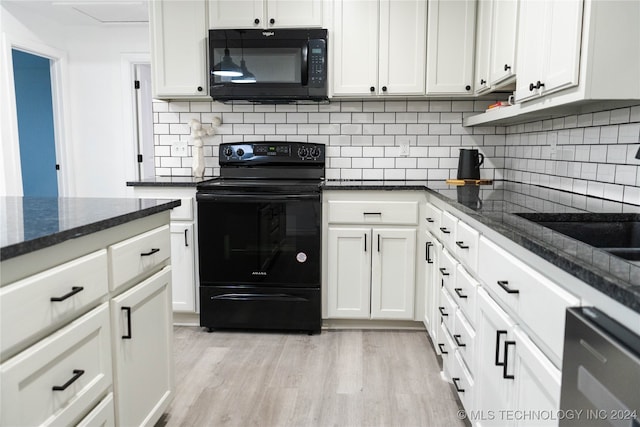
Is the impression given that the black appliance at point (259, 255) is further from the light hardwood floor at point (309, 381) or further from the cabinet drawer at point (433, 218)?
the cabinet drawer at point (433, 218)

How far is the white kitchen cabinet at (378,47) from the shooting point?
3033 mm

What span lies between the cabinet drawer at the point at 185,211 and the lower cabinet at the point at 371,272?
86cm

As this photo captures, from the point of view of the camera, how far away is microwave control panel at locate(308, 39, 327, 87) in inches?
119

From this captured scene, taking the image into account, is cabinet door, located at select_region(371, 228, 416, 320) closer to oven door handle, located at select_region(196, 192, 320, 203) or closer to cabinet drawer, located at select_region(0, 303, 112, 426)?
oven door handle, located at select_region(196, 192, 320, 203)

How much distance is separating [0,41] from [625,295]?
4898 mm

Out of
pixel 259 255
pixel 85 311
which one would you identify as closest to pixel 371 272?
pixel 259 255

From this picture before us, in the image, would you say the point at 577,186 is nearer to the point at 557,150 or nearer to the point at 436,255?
the point at 557,150

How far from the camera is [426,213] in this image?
2891 millimetres

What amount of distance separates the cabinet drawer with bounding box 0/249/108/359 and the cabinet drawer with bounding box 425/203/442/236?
166cm

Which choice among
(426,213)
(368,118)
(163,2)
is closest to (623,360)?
(426,213)

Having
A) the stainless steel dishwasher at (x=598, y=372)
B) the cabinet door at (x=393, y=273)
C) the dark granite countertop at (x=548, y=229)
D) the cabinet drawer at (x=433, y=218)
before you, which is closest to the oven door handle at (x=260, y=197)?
the dark granite countertop at (x=548, y=229)

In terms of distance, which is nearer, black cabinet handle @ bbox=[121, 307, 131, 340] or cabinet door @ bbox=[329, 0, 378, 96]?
black cabinet handle @ bbox=[121, 307, 131, 340]

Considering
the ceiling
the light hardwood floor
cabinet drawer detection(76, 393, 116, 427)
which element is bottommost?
the light hardwood floor

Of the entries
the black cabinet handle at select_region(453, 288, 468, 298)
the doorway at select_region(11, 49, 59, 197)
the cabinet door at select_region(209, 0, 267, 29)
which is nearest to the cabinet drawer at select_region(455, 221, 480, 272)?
the black cabinet handle at select_region(453, 288, 468, 298)
